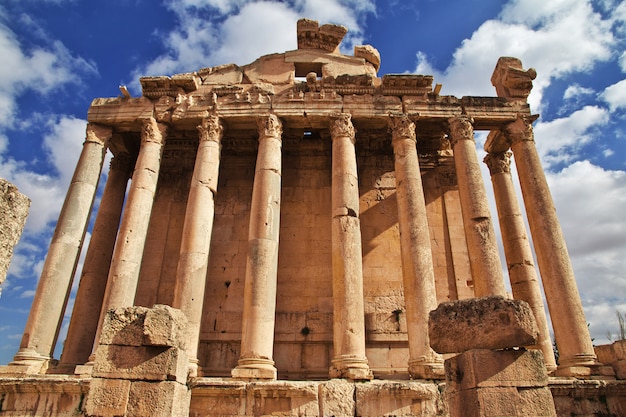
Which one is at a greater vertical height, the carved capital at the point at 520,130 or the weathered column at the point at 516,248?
the carved capital at the point at 520,130

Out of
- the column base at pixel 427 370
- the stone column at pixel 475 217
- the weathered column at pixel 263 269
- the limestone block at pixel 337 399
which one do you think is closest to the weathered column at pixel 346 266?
the limestone block at pixel 337 399

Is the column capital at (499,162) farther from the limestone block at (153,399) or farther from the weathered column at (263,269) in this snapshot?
the limestone block at (153,399)

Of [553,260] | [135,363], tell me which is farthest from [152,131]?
[553,260]

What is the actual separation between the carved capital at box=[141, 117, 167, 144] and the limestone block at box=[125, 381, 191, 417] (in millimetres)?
9919

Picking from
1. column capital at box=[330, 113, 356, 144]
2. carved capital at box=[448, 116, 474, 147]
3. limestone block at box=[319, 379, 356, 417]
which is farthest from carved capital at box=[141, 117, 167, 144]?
carved capital at box=[448, 116, 474, 147]

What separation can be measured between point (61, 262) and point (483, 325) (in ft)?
37.6

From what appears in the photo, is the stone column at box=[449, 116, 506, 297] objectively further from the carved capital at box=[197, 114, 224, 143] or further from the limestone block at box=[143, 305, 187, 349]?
the limestone block at box=[143, 305, 187, 349]

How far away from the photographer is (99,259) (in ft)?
49.1

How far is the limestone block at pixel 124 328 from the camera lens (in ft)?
21.4

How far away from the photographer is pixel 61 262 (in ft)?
41.7

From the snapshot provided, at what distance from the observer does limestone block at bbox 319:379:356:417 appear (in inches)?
387

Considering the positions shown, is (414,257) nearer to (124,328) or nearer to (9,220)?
(124,328)

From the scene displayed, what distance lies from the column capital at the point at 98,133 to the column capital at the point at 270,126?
512 cm

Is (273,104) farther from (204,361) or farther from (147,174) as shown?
(204,361)
